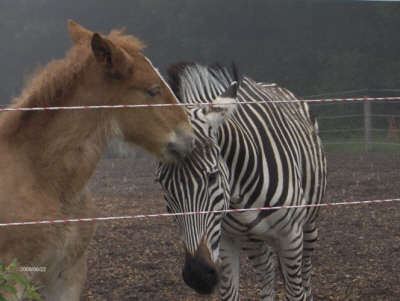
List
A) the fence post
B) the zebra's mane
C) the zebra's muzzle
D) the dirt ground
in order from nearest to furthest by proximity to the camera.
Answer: the zebra's muzzle
the zebra's mane
the dirt ground
the fence post

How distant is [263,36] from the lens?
2438 cm

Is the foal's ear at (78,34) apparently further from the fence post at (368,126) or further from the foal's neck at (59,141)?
the fence post at (368,126)

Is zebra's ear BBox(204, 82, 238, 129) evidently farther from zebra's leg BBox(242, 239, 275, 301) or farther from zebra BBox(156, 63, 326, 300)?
zebra's leg BBox(242, 239, 275, 301)

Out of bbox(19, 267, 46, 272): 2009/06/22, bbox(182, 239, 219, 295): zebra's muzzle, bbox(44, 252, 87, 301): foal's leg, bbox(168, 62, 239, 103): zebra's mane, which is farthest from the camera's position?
bbox(168, 62, 239, 103): zebra's mane

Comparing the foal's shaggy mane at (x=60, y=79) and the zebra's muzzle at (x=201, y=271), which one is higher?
the foal's shaggy mane at (x=60, y=79)

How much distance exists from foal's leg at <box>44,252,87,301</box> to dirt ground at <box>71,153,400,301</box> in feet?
2.52

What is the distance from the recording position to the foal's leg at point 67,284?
2861 millimetres

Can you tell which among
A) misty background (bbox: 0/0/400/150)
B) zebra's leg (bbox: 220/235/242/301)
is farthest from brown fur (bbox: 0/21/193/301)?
misty background (bbox: 0/0/400/150)

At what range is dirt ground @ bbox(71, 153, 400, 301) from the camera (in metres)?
4.51

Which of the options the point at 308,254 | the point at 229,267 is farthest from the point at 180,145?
the point at 308,254

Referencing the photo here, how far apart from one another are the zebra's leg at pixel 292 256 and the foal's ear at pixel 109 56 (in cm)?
132

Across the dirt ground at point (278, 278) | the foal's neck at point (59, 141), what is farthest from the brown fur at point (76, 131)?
the dirt ground at point (278, 278)

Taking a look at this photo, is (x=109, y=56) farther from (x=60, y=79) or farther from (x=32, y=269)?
(x=32, y=269)

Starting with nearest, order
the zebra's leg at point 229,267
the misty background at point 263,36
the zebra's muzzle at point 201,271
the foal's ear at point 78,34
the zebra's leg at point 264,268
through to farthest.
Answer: the zebra's muzzle at point 201,271 → the foal's ear at point 78,34 → the zebra's leg at point 229,267 → the zebra's leg at point 264,268 → the misty background at point 263,36
